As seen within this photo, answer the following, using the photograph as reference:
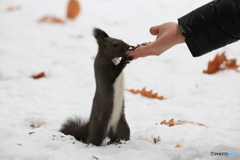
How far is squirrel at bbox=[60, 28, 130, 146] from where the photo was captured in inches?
95.0

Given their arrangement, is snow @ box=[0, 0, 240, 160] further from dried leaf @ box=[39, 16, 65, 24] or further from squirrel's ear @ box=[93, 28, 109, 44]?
squirrel's ear @ box=[93, 28, 109, 44]

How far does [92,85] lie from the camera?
13.3 ft

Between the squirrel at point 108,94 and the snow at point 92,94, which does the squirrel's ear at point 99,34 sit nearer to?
the squirrel at point 108,94

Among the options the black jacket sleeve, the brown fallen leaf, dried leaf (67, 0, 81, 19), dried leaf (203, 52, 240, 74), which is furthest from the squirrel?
dried leaf (67, 0, 81, 19)

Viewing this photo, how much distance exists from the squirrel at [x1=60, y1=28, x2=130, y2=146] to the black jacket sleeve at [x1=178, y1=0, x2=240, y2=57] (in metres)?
0.58

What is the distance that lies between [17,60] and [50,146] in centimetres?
297

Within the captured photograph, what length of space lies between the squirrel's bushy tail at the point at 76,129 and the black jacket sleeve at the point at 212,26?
1194mm

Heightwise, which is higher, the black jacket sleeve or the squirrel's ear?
the squirrel's ear

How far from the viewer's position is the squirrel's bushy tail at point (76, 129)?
2637 millimetres

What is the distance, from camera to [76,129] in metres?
2.69

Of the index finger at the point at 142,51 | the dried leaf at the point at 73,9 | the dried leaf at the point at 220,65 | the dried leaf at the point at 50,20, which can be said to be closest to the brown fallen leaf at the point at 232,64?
the dried leaf at the point at 220,65

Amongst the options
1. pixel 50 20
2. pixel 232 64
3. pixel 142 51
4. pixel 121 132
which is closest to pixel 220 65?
pixel 232 64

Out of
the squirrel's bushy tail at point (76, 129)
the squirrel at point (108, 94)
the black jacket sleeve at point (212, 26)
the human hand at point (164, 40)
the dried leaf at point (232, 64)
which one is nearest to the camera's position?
the black jacket sleeve at point (212, 26)

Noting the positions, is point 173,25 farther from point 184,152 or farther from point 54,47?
point 54,47
